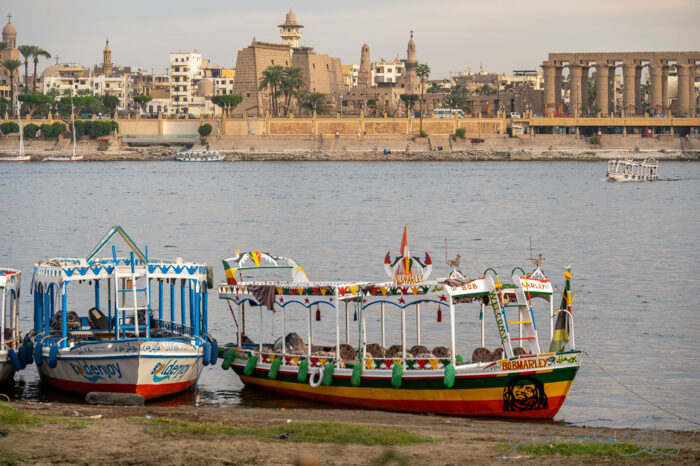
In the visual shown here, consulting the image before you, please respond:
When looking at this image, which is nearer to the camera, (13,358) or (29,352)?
(13,358)

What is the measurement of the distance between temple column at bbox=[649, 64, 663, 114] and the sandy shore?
159m

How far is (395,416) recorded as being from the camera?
21750 millimetres

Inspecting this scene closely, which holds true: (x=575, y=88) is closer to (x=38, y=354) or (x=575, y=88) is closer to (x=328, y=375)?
(x=328, y=375)

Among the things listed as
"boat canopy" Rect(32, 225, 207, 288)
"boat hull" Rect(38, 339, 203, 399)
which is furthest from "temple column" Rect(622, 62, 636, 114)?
"boat hull" Rect(38, 339, 203, 399)

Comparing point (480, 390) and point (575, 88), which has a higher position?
point (575, 88)

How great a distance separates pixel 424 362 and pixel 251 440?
6.11 m

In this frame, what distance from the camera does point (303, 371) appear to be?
23641 mm

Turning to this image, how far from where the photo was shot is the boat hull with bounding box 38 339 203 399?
74.8 feet

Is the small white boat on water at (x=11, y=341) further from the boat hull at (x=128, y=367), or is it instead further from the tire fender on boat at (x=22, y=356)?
the boat hull at (x=128, y=367)

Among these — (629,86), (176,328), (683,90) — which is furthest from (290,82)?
(176,328)

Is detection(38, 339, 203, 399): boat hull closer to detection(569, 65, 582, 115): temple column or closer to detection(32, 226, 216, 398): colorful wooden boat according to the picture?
detection(32, 226, 216, 398): colorful wooden boat

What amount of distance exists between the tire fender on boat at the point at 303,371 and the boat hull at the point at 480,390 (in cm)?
81

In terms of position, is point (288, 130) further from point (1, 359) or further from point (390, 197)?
point (1, 359)

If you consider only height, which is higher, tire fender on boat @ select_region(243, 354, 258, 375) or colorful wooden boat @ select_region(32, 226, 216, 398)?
colorful wooden boat @ select_region(32, 226, 216, 398)
